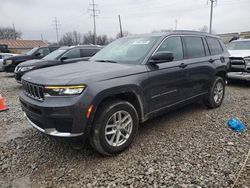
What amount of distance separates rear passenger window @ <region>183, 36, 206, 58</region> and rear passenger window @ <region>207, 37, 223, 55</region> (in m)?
0.40

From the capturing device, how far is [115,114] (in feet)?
9.63

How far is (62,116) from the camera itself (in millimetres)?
2521

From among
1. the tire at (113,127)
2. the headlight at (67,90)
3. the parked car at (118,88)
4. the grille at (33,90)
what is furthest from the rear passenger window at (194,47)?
the grille at (33,90)

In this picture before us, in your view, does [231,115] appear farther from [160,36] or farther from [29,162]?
[29,162]

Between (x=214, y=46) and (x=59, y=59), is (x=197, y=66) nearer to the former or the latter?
(x=214, y=46)

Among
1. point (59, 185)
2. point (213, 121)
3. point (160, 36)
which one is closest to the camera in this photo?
point (59, 185)

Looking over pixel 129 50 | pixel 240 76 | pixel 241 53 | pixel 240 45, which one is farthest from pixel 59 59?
pixel 240 45

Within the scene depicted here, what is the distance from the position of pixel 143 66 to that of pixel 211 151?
1660 mm

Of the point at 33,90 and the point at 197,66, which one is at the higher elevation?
the point at 197,66

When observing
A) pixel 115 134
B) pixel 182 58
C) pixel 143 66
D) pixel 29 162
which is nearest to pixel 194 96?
pixel 182 58

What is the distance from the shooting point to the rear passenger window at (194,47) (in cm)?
425

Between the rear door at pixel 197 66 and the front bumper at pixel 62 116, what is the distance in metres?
2.40

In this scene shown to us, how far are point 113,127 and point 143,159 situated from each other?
62cm

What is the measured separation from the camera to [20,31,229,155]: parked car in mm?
2574
